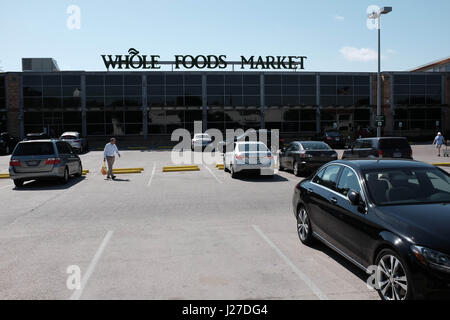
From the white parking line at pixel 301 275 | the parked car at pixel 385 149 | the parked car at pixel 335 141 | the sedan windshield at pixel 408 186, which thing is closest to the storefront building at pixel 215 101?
the parked car at pixel 335 141

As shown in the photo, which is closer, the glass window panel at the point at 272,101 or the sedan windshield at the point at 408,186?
the sedan windshield at the point at 408,186

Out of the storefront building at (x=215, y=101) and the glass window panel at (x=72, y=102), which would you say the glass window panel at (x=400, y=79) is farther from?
the glass window panel at (x=72, y=102)

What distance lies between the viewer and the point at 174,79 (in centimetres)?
4988

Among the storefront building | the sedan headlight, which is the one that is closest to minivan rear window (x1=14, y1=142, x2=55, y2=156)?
the sedan headlight

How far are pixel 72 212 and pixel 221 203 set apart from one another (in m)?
3.74

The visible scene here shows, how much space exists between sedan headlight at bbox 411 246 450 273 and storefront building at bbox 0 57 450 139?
151 ft

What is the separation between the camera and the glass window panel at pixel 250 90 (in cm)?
5059

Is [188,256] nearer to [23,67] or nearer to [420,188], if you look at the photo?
[420,188]

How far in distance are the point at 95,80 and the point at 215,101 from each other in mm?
13883

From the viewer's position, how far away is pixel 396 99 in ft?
173

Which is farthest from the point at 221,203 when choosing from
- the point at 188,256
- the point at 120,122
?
the point at 120,122

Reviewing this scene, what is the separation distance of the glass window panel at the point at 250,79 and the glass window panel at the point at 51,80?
21169 mm

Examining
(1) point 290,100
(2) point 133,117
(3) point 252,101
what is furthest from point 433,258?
(1) point 290,100

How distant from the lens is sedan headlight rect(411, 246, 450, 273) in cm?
392
